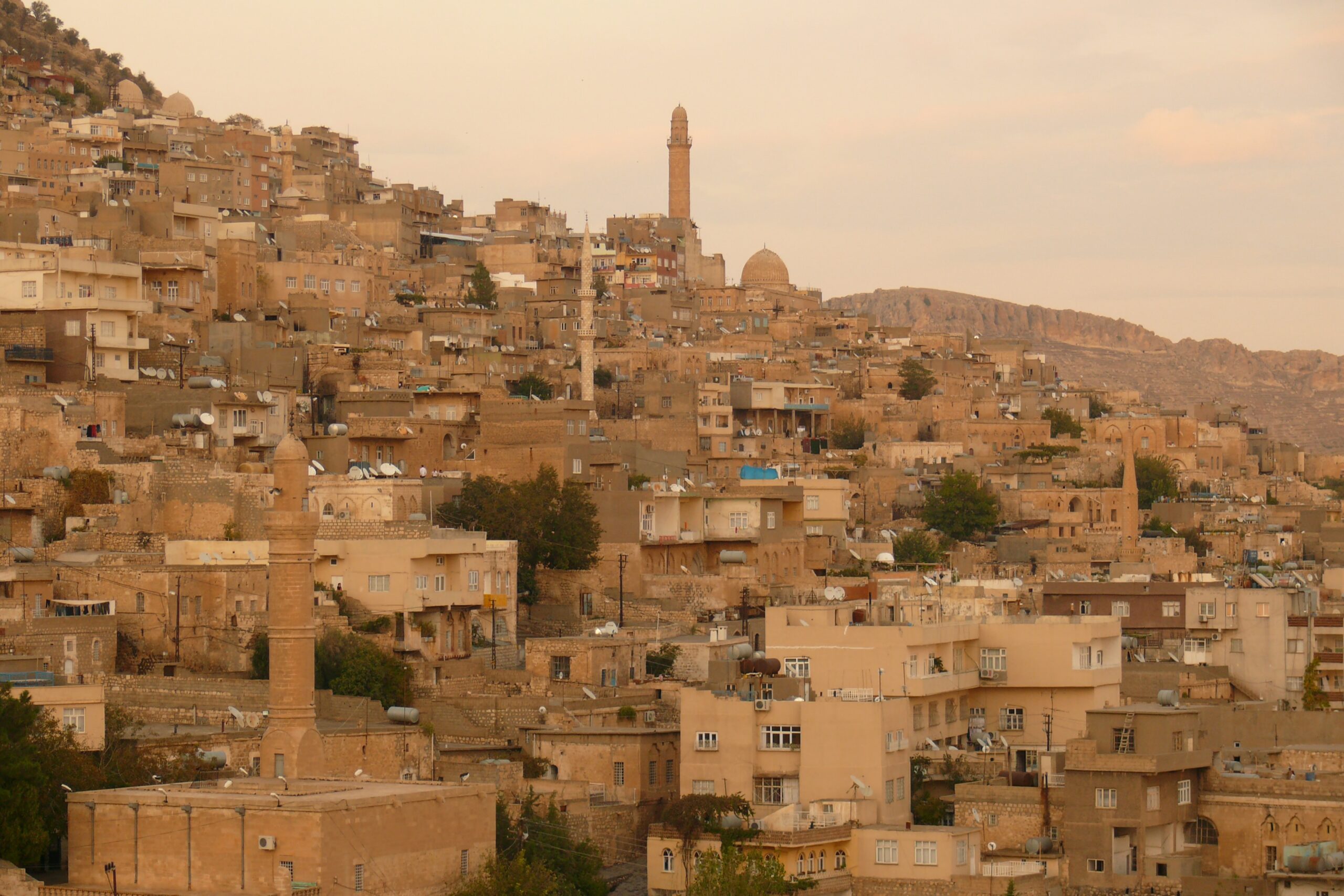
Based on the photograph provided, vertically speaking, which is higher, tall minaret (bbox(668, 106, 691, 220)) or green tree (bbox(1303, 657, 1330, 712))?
tall minaret (bbox(668, 106, 691, 220))

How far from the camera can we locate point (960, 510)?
56250 mm

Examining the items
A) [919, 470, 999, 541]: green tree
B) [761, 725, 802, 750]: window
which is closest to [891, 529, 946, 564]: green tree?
[919, 470, 999, 541]: green tree

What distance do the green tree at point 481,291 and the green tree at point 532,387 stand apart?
8157mm

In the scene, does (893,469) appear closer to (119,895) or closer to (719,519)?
(719,519)

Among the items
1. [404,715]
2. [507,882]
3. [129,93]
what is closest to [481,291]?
[129,93]

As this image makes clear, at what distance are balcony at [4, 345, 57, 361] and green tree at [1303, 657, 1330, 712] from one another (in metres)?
21.7

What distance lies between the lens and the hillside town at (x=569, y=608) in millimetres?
29359

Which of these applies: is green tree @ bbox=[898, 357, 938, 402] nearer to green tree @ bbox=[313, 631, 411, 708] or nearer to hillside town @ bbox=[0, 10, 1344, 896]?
hillside town @ bbox=[0, 10, 1344, 896]

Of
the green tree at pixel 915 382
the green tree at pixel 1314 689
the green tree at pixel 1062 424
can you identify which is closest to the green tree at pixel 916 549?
the green tree at pixel 1314 689

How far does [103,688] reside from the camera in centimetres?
3062

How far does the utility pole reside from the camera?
42.0m

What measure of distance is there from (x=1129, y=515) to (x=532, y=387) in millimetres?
13189

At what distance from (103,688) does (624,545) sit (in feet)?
49.5

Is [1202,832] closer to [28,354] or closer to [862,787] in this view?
[862,787]
